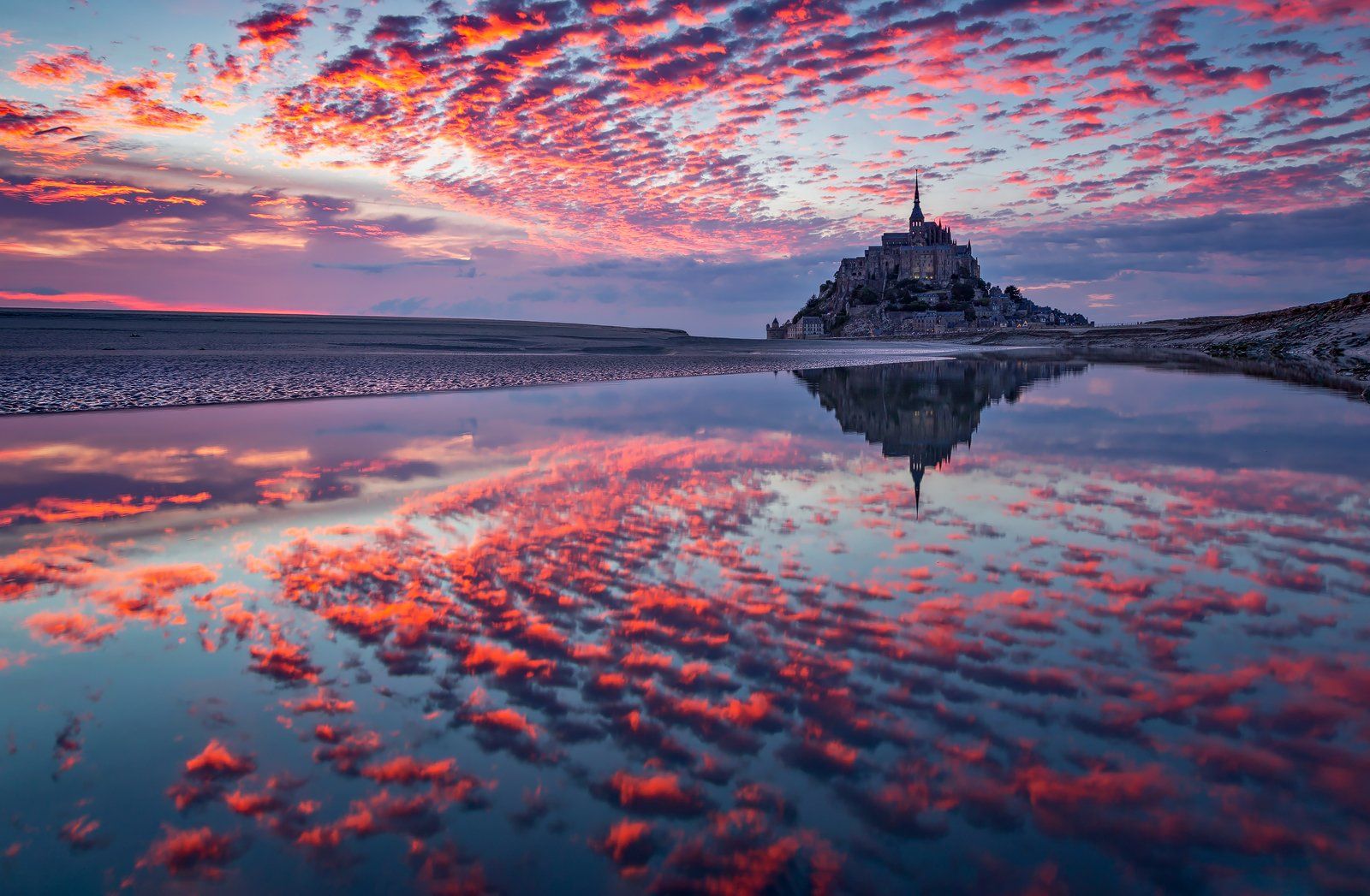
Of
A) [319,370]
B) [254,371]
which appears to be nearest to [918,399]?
[319,370]

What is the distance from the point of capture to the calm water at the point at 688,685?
3.16 meters

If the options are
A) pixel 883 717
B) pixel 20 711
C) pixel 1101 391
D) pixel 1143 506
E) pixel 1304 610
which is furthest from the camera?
pixel 1101 391

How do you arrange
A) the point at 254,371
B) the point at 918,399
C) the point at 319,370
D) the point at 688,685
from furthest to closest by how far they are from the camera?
the point at 319,370 < the point at 254,371 < the point at 918,399 < the point at 688,685

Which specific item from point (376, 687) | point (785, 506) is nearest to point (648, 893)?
point (376, 687)

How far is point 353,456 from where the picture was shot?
12.5 m

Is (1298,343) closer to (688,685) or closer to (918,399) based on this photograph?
(918,399)

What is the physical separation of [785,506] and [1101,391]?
21.0m

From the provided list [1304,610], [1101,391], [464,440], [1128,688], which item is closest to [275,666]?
[1128,688]

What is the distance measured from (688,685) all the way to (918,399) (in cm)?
1944

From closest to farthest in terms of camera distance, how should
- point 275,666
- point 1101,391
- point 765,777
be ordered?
1. point 765,777
2. point 275,666
3. point 1101,391

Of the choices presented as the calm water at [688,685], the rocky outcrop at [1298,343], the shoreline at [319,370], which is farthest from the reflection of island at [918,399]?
the rocky outcrop at [1298,343]

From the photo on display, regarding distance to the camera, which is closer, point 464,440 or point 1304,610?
point 1304,610

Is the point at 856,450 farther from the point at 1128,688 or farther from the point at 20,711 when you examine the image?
the point at 20,711

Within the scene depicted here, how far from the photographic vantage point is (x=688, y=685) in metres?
4.52
